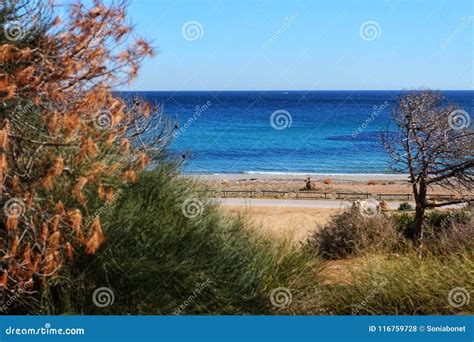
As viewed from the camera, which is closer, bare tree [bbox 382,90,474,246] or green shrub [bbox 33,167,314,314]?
green shrub [bbox 33,167,314,314]

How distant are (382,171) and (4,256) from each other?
56000 mm

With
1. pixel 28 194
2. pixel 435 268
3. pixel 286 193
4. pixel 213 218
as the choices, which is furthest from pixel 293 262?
pixel 286 193

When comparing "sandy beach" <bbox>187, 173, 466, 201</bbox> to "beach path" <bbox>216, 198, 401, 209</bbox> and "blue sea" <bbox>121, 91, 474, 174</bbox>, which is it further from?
"beach path" <bbox>216, 198, 401, 209</bbox>

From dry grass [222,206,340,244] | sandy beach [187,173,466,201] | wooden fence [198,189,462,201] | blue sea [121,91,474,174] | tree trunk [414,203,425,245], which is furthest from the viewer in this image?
blue sea [121,91,474,174]

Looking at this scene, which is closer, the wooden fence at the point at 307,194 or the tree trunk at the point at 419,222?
the tree trunk at the point at 419,222

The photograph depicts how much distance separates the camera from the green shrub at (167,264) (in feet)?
22.0

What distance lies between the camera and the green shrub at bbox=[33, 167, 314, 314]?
6711 mm

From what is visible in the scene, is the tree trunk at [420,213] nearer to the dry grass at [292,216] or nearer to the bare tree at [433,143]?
the bare tree at [433,143]

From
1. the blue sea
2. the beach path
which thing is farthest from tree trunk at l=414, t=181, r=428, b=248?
the blue sea

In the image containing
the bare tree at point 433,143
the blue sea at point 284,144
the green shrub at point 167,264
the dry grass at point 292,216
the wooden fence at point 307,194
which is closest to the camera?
the green shrub at point 167,264

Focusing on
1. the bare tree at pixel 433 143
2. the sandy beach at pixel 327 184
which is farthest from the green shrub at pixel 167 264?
the sandy beach at pixel 327 184

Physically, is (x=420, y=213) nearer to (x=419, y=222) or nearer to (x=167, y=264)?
(x=419, y=222)

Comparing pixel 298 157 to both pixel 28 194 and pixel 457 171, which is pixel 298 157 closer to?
pixel 457 171

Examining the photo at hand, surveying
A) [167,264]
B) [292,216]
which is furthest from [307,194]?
[167,264]
